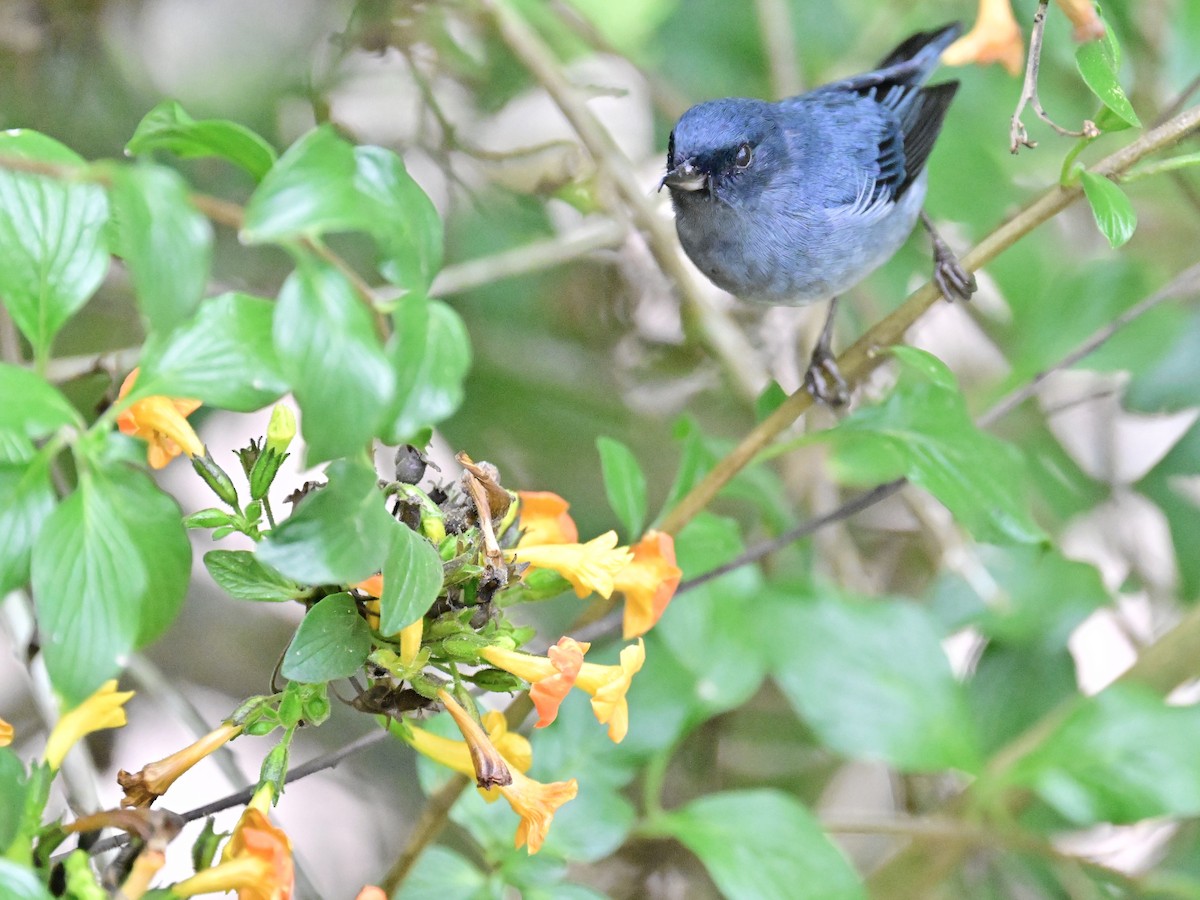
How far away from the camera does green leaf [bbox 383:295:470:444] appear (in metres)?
0.88

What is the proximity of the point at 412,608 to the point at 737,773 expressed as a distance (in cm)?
221

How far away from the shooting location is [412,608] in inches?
34.9

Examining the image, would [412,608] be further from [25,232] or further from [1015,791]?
[1015,791]

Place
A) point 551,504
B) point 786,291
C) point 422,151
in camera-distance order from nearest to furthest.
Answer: point 551,504
point 786,291
point 422,151

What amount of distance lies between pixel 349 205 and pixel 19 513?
15.0 inches

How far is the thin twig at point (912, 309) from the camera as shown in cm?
131

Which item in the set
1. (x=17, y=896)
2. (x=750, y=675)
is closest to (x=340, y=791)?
(x=750, y=675)

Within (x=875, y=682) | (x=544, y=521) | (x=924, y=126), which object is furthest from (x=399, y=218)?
(x=924, y=126)

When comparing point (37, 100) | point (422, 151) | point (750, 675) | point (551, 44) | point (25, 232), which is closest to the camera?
point (25, 232)

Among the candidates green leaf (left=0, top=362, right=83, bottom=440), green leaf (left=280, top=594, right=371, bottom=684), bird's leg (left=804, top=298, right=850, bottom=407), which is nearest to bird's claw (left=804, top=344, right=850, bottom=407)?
bird's leg (left=804, top=298, right=850, bottom=407)

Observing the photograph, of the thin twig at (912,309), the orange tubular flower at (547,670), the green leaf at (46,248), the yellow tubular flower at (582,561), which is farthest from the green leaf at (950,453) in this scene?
the green leaf at (46,248)

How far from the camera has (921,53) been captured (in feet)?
9.09

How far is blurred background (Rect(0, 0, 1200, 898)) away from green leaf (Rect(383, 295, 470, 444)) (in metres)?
1.45

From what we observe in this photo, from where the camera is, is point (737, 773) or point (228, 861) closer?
point (228, 861)
